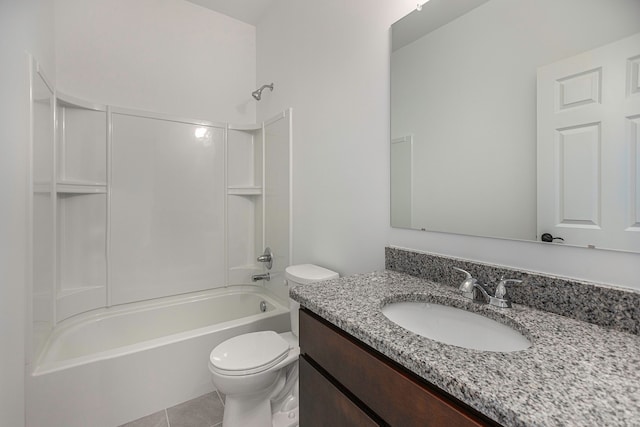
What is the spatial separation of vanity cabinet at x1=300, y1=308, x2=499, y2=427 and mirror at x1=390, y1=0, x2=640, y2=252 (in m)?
0.61

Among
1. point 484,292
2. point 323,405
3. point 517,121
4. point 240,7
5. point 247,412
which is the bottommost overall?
point 247,412

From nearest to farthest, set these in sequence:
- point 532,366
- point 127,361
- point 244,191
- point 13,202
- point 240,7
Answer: point 532,366, point 13,202, point 127,361, point 240,7, point 244,191

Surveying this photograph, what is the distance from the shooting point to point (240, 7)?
2.44 m

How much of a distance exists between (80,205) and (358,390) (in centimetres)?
227

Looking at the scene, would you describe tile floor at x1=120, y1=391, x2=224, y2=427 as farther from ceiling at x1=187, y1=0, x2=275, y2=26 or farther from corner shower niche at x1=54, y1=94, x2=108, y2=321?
ceiling at x1=187, y1=0, x2=275, y2=26

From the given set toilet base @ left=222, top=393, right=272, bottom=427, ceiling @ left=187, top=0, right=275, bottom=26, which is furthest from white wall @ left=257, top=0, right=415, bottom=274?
toilet base @ left=222, top=393, right=272, bottom=427

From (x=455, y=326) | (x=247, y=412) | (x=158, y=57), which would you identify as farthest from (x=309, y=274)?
(x=158, y=57)

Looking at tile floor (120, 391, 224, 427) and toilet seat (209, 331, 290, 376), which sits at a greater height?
toilet seat (209, 331, 290, 376)

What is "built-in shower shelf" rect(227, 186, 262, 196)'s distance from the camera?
2.62 m

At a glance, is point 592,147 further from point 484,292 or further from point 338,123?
point 338,123

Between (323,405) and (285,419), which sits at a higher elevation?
(323,405)

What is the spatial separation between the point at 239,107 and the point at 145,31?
0.87 meters

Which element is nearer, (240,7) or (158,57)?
A: (158,57)

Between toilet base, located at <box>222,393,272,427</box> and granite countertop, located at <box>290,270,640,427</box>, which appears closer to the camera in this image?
granite countertop, located at <box>290,270,640,427</box>
